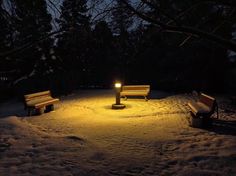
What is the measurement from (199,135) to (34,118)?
6160 millimetres

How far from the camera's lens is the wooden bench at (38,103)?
35.7 feet

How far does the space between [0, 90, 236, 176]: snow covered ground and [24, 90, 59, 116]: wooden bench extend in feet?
1.86

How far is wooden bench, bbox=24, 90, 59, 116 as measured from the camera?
10891 mm

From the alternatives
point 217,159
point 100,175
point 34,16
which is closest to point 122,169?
point 100,175

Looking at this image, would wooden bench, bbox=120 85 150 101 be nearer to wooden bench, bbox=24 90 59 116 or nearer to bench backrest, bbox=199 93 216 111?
wooden bench, bbox=24 90 59 116

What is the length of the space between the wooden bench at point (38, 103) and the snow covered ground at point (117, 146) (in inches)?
22.3

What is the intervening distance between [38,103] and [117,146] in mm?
5498

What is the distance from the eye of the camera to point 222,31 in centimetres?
1031

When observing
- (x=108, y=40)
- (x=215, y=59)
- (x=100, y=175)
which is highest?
(x=108, y=40)

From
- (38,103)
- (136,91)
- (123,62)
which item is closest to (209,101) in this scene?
(136,91)

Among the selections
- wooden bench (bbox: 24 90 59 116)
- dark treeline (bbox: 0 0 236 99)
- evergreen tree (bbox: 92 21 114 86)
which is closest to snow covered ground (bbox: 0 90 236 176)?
wooden bench (bbox: 24 90 59 116)

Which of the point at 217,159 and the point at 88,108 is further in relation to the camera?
the point at 88,108

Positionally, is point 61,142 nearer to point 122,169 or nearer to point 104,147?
point 104,147

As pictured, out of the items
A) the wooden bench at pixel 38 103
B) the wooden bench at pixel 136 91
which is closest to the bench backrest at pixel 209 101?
the wooden bench at pixel 136 91
